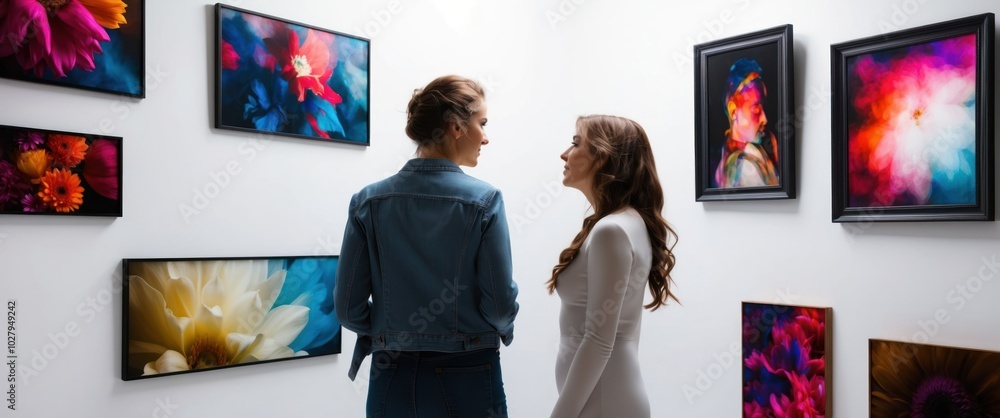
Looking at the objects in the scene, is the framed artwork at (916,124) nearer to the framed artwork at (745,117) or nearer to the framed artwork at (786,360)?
the framed artwork at (745,117)

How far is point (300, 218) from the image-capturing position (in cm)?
306

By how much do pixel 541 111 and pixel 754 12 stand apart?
122 centimetres

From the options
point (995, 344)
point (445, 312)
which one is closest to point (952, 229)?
point (995, 344)

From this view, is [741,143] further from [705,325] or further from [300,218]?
[300,218]

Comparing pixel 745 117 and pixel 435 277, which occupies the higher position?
pixel 745 117

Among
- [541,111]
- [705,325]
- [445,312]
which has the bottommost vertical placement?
[705,325]

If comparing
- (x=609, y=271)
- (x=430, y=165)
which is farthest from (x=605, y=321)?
(x=430, y=165)

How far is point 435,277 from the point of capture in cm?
182

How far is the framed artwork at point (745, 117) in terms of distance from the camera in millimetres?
2990

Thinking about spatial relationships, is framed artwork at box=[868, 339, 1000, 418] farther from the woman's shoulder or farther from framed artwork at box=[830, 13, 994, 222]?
the woman's shoulder

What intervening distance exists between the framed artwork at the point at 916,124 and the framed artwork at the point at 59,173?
8.41 feet

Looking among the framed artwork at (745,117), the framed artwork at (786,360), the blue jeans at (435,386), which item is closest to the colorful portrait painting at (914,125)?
the framed artwork at (745,117)

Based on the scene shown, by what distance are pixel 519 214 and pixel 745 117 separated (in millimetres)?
1279

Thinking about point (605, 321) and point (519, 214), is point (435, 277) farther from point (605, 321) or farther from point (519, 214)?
point (519, 214)
